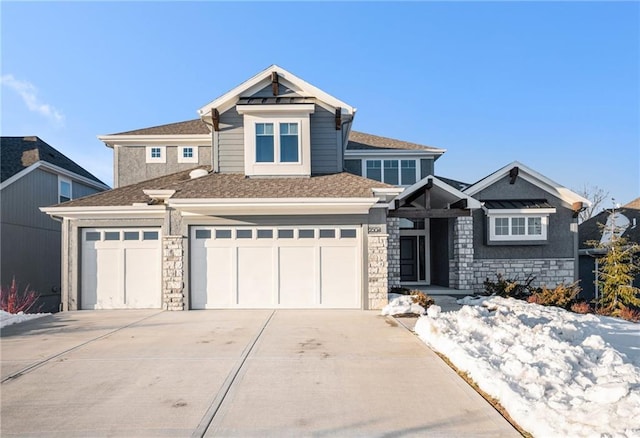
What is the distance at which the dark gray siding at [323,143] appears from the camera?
12641mm

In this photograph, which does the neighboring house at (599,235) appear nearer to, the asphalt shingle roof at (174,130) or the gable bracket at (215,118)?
the gable bracket at (215,118)

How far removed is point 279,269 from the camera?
11.3m

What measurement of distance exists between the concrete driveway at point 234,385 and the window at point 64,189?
10160 mm

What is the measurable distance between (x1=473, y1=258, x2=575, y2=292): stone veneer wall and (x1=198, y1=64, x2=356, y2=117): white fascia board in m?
7.15

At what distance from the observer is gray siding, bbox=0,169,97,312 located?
14.5 meters

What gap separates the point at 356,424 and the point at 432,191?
35.6 feet

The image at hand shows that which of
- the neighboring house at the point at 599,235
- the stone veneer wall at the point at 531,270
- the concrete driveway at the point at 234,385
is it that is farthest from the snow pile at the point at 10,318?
the neighboring house at the point at 599,235

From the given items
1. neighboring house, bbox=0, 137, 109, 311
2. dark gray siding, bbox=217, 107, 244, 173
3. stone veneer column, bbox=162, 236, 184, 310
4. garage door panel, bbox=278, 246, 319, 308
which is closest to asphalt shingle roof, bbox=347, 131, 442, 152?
dark gray siding, bbox=217, 107, 244, 173

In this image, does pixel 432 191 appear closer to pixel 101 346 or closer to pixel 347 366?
pixel 347 366

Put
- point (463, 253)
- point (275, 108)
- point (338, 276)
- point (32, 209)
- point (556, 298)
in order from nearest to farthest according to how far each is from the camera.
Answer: point (338, 276) < point (556, 298) < point (275, 108) < point (463, 253) < point (32, 209)

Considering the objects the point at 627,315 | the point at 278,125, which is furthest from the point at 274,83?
the point at 627,315

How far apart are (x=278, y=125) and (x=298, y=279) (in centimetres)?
462

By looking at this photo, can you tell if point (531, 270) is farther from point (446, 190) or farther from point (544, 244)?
point (446, 190)

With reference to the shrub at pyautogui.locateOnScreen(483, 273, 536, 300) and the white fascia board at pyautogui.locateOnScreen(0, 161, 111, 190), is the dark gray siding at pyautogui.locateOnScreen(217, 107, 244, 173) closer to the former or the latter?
the white fascia board at pyautogui.locateOnScreen(0, 161, 111, 190)
